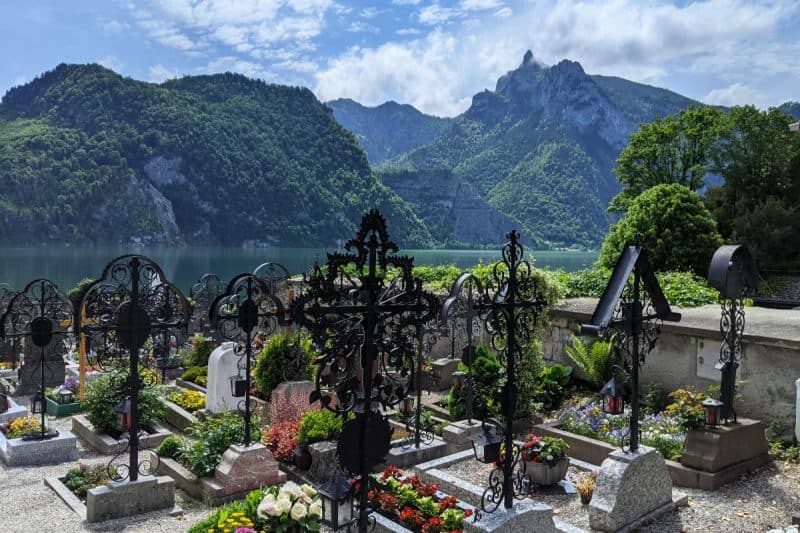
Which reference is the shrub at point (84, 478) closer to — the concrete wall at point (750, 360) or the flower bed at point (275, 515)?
the flower bed at point (275, 515)

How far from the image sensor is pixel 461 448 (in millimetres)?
9219

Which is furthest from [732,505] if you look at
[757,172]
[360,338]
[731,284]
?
[757,172]

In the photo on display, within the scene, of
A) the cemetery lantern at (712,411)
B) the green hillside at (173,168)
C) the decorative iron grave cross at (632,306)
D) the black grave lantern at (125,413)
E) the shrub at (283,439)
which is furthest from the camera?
the green hillside at (173,168)

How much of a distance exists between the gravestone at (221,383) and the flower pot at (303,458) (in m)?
3.00

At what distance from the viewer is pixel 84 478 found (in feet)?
26.1

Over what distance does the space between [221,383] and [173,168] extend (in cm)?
12516

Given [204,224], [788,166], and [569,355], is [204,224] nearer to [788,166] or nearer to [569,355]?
[788,166]

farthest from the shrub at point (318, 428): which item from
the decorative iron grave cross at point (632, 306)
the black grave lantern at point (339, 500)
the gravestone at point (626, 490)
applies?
the black grave lantern at point (339, 500)

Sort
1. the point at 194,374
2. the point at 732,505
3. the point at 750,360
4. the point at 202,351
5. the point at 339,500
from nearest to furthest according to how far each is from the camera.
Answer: the point at 339,500 → the point at 732,505 → the point at 750,360 → the point at 194,374 → the point at 202,351

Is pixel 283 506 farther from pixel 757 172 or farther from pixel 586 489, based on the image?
pixel 757 172

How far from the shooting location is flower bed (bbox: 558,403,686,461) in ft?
26.6

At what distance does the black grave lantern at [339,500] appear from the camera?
416 centimetres

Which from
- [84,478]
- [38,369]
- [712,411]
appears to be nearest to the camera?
[712,411]

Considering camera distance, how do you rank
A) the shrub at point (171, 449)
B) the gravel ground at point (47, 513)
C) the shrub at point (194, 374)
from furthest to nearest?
the shrub at point (194, 374) < the shrub at point (171, 449) < the gravel ground at point (47, 513)
